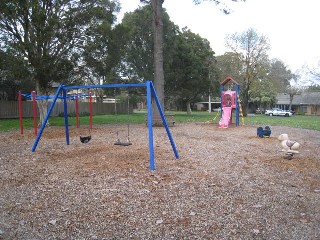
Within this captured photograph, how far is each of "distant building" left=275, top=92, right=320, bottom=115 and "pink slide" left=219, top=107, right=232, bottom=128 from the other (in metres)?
52.3

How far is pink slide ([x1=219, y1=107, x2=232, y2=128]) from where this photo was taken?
55.4 feet

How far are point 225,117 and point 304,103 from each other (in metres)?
54.9

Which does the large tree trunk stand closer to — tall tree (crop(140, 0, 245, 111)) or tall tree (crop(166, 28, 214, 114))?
tall tree (crop(140, 0, 245, 111))

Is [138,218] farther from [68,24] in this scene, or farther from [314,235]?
[68,24]

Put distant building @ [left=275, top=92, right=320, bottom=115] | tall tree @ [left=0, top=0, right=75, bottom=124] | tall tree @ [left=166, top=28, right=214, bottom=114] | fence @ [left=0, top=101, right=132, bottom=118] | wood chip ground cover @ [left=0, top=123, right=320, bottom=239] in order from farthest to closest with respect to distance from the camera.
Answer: distant building @ [left=275, top=92, right=320, bottom=115]
tall tree @ [left=166, top=28, right=214, bottom=114]
fence @ [left=0, top=101, right=132, bottom=118]
tall tree @ [left=0, top=0, right=75, bottom=124]
wood chip ground cover @ [left=0, top=123, right=320, bottom=239]

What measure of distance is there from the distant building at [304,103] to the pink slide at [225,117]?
52281 millimetres

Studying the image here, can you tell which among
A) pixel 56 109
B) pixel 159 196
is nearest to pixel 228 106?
pixel 159 196

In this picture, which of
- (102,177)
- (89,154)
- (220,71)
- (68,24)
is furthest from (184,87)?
(102,177)

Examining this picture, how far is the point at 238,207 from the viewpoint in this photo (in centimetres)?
414

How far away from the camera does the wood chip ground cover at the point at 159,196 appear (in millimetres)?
3492

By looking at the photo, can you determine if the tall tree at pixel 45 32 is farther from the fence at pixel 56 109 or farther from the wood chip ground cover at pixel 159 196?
the wood chip ground cover at pixel 159 196

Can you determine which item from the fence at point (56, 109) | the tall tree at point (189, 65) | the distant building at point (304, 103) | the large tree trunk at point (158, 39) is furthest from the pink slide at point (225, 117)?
the distant building at point (304, 103)

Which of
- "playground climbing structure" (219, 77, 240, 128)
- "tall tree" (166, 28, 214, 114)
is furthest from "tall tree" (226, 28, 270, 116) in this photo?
"playground climbing structure" (219, 77, 240, 128)

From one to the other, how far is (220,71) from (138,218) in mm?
35838
